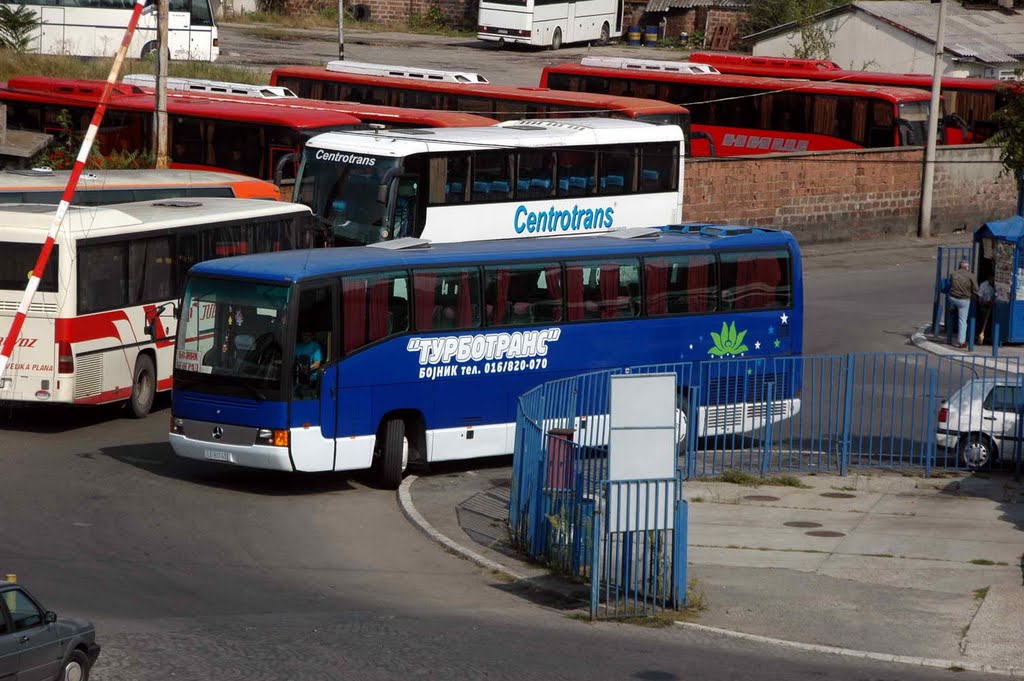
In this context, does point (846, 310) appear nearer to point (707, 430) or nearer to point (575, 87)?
point (707, 430)

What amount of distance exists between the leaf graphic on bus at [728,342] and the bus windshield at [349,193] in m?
7.91

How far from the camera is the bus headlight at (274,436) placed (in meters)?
17.8

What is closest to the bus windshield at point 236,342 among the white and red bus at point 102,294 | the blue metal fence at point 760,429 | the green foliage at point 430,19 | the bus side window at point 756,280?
the white and red bus at point 102,294

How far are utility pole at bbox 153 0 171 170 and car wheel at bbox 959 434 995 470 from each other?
18.5 metres

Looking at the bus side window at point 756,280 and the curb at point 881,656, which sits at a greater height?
the bus side window at point 756,280

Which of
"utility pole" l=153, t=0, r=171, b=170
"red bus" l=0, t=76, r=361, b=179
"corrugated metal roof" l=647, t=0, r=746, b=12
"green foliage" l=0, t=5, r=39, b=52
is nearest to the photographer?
"utility pole" l=153, t=0, r=171, b=170

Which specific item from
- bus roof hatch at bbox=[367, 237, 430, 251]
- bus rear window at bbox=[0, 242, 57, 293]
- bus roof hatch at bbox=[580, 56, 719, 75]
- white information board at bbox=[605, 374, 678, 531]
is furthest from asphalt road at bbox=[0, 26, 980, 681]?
bus roof hatch at bbox=[580, 56, 719, 75]

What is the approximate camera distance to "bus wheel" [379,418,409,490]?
18.8 meters

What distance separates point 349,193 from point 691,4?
48.0 m

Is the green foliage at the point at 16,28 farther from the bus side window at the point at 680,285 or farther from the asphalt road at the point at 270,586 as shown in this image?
the bus side window at the point at 680,285

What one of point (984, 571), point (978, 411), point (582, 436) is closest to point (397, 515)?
point (582, 436)

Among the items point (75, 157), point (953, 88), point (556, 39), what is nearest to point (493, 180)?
point (75, 157)

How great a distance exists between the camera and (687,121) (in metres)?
41.3

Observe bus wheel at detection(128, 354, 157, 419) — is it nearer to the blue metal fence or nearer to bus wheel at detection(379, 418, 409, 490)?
bus wheel at detection(379, 418, 409, 490)
